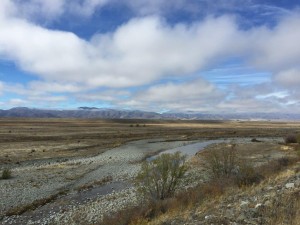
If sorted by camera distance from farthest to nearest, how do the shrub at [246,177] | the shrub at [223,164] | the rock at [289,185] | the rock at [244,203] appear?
the shrub at [223,164], the shrub at [246,177], the rock at [289,185], the rock at [244,203]

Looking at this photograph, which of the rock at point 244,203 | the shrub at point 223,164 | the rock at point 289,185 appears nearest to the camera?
the rock at point 244,203

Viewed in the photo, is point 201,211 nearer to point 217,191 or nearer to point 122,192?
point 217,191

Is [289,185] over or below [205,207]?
over

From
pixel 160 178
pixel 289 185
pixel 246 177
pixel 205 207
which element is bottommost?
pixel 205 207

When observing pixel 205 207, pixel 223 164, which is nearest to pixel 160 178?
pixel 205 207

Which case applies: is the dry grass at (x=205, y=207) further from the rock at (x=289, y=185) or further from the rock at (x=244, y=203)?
the rock at (x=289, y=185)

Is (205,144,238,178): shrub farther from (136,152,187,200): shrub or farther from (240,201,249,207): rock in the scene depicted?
(240,201,249,207): rock

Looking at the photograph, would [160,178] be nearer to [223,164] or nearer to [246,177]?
[246,177]

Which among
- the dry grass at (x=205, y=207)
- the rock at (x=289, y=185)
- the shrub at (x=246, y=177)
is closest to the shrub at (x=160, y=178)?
the dry grass at (x=205, y=207)

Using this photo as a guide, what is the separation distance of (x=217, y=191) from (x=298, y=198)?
549cm

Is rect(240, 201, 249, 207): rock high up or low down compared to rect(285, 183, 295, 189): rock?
down

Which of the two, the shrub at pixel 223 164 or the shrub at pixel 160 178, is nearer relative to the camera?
the shrub at pixel 160 178

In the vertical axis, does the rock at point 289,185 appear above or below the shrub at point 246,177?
above

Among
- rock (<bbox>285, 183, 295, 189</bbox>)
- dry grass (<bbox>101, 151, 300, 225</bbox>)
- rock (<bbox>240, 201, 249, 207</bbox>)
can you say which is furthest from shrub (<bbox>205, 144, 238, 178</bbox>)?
rock (<bbox>240, 201, 249, 207</bbox>)
